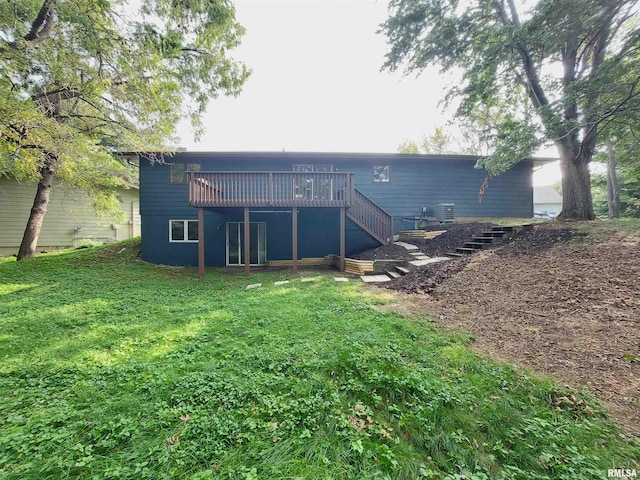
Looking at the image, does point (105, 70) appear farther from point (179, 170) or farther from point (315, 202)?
point (315, 202)

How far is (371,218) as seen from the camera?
31.4 feet

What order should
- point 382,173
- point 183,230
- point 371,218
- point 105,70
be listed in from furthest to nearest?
point 382,173 → point 183,230 → point 371,218 → point 105,70

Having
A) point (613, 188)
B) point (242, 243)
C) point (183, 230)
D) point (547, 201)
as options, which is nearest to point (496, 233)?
point (242, 243)

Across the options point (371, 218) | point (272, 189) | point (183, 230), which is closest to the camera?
point (272, 189)

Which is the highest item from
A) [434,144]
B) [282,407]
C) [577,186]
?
[434,144]

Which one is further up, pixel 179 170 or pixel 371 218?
pixel 179 170

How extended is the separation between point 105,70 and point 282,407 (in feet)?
28.5

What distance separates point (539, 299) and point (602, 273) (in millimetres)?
1219

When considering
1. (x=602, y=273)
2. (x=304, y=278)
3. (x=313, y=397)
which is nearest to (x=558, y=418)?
(x=313, y=397)

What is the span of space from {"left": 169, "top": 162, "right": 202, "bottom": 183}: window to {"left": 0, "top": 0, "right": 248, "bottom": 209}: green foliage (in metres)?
1.33

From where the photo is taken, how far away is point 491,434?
6.66 feet

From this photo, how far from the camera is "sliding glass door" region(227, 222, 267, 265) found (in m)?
11.0

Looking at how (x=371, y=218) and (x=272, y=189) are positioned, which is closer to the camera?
(x=272, y=189)

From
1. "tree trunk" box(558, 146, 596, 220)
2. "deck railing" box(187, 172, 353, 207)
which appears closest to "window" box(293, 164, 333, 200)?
"deck railing" box(187, 172, 353, 207)
